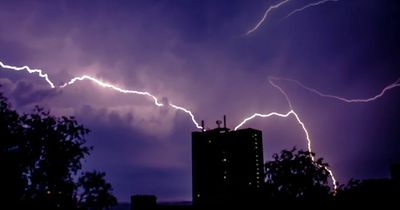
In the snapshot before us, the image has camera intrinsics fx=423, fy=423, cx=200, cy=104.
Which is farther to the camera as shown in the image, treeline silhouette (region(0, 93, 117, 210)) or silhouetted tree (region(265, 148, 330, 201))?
silhouetted tree (region(265, 148, 330, 201))

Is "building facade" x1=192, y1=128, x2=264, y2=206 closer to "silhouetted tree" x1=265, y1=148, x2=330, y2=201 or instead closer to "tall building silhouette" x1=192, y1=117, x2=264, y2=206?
"tall building silhouette" x1=192, y1=117, x2=264, y2=206

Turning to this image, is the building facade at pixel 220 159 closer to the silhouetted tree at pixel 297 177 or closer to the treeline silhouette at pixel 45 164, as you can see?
Result: the silhouetted tree at pixel 297 177

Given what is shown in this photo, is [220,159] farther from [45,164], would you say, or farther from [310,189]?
[45,164]

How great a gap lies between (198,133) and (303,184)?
337ft

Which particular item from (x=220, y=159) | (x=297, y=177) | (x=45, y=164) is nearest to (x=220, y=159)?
(x=220, y=159)

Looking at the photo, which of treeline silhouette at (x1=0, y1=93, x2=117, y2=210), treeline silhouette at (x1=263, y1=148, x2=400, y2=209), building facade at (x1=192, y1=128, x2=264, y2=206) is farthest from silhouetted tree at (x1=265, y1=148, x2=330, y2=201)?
building facade at (x1=192, y1=128, x2=264, y2=206)

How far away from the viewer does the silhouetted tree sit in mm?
21812

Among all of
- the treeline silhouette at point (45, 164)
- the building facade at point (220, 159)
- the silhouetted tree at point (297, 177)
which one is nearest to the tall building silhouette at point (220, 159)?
the building facade at point (220, 159)

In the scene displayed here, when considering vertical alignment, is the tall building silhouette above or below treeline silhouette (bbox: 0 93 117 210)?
above

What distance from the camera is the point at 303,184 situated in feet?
74.8

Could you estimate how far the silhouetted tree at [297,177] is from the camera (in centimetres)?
2181

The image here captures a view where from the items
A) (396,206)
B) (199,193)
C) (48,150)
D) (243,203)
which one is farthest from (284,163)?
(199,193)

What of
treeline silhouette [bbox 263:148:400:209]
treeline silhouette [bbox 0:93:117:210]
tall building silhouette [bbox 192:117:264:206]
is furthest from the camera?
tall building silhouette [bbox 192:117:264:206]

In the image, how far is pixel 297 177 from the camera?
23.1 m
